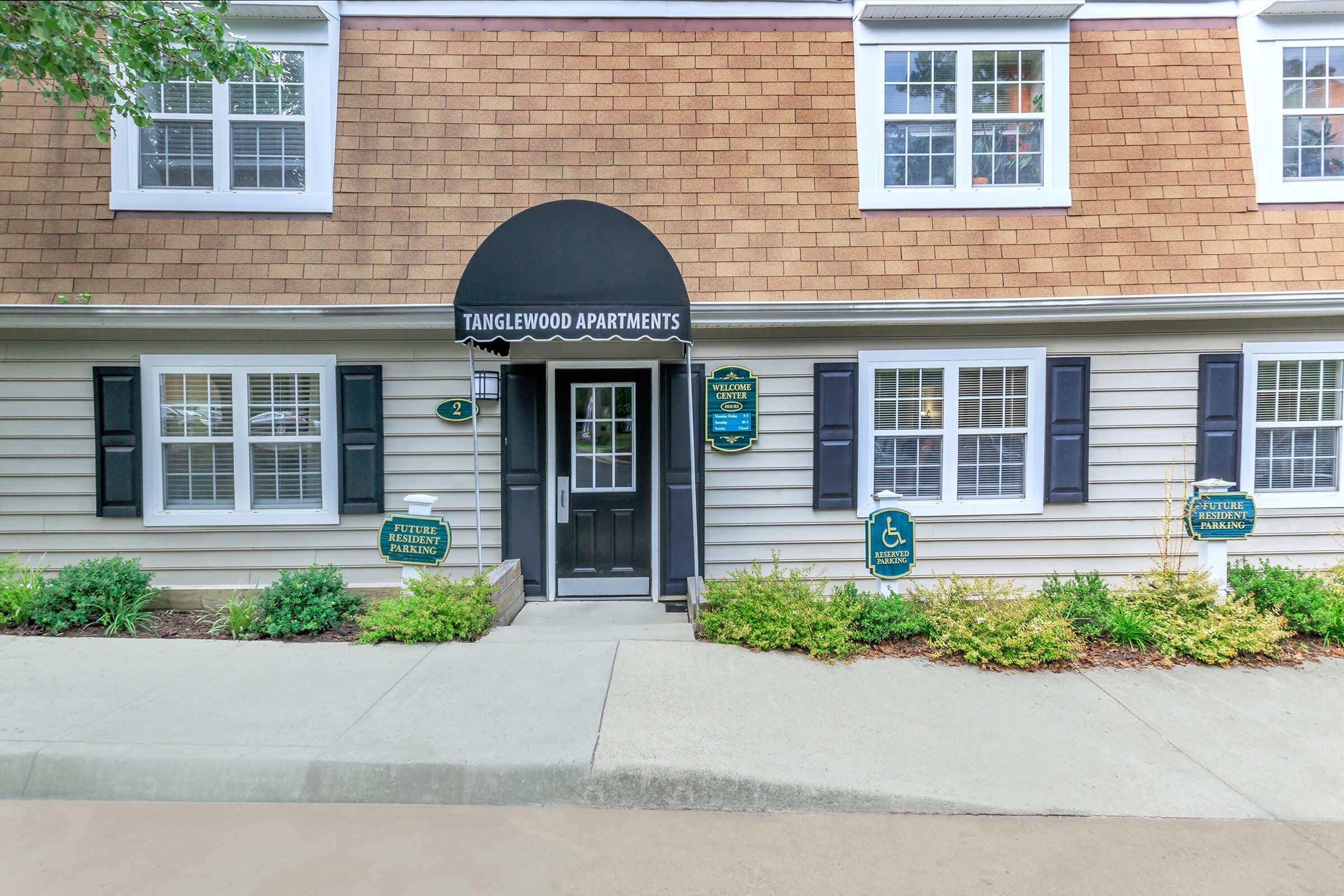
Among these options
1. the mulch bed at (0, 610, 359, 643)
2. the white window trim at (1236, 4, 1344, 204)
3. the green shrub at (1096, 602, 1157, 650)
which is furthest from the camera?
the white window trim at (1236, 4, 1344, 204)

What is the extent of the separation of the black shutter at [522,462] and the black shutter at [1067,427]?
466 centimetres

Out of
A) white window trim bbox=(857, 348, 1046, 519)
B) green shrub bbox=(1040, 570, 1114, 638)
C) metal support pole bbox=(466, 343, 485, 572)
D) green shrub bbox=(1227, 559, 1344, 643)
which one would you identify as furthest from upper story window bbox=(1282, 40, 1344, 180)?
metal support pole bbox=(466, 343, 485, 572)

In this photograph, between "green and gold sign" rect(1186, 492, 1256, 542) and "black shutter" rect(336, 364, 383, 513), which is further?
"black shutter" rect(336, 364, 383, 513)

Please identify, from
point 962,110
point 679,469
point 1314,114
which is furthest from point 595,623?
point 1314,114

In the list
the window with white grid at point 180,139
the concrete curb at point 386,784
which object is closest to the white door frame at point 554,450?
the concrete curb at point 386,784

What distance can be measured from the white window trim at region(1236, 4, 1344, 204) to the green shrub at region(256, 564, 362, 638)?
28.8 feet

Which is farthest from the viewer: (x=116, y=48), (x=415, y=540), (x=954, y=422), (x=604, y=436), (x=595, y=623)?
(x=604, y=436)

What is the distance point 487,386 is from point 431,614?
211 centimetres

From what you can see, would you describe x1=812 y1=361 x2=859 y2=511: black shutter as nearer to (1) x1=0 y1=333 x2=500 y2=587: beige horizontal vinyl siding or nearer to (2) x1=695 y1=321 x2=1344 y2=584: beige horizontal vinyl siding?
(2) x1=695 y1=321 x2=1344 y2=584: beige horizontal vinyl siding

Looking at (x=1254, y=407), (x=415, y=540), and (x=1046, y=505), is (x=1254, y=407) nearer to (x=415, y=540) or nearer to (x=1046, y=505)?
(x=1046, y=505)

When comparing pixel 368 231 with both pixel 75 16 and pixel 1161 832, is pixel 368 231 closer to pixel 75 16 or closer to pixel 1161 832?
pixel 75 16

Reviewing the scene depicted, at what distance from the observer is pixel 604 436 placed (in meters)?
6.89

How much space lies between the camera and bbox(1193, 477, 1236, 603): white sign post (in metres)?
5.93

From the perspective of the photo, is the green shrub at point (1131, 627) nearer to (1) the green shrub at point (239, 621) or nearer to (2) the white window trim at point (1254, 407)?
(2) the white window trim at point (1254, 407)
